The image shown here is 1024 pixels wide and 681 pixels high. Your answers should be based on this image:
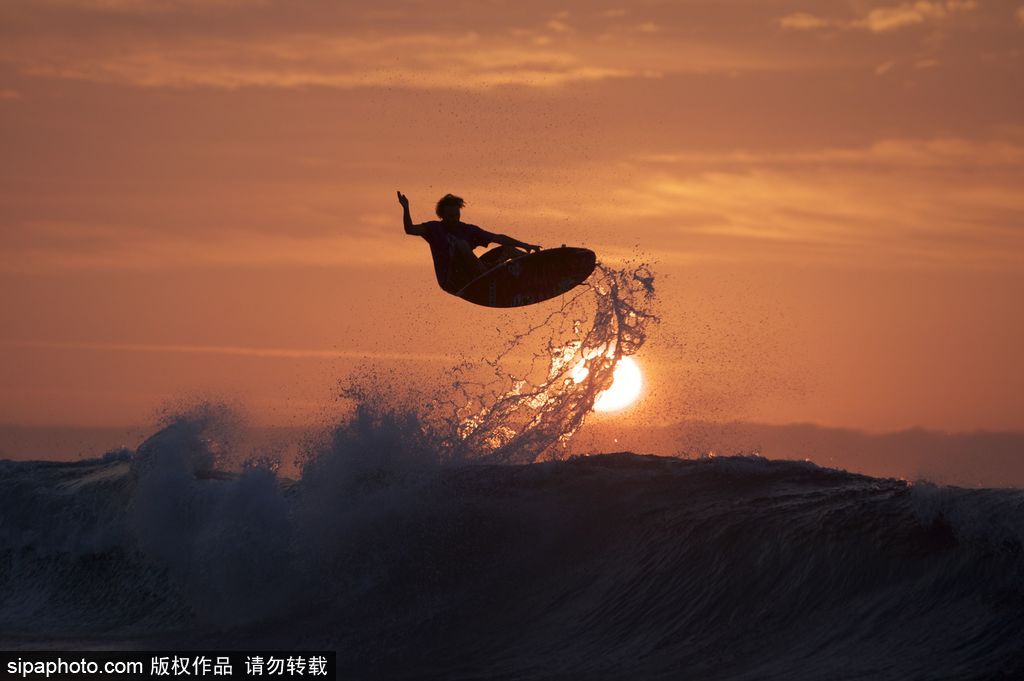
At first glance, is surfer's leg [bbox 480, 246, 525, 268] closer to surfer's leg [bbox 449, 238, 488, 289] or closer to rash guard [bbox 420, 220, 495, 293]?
surfer's leg [bbox 449, 238, 488, 289]

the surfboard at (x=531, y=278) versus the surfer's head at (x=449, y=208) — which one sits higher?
the surfer's head at (x=449, y=208)

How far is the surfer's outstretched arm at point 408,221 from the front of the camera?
13633mm

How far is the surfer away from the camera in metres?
14.3

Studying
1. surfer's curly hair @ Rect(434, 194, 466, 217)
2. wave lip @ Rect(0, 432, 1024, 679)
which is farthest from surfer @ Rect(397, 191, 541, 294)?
wave lip @ Rect(0, 432, 1024, 679)

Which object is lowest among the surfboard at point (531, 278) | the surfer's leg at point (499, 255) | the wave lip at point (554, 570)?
Result: the wave lip at point (554, 570)

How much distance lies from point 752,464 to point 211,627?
722cm

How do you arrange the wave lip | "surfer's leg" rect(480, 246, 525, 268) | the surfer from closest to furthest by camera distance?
1. the wave lip
2. the surfer
3. "surfer's leg" rect(480, 246, 525, 268)

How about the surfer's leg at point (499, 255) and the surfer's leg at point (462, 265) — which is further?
the surfer's leg at point (499, 255)

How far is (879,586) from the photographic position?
459 inches

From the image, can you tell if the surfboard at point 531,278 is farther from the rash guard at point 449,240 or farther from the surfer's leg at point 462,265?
the rash guard at point 449,240

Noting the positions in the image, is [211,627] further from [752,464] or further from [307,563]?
[752,464]

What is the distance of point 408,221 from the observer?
13867mm

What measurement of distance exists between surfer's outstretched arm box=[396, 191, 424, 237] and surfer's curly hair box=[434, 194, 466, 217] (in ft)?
1.46

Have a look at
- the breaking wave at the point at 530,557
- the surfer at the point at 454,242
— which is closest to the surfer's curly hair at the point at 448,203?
the surfer at the point at 454,242
